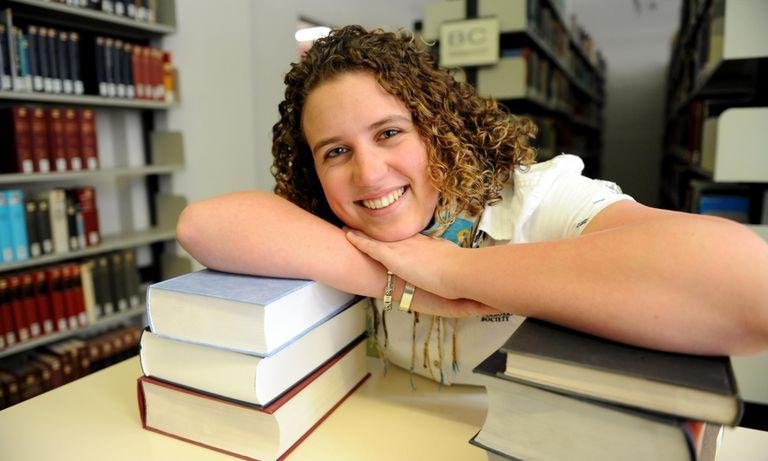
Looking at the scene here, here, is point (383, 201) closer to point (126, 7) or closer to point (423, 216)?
point (423, 216)

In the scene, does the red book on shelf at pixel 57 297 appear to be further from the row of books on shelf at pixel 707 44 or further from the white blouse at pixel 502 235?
the row of books on shelf at pixel 707 44

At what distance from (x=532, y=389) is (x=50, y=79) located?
8.26ft

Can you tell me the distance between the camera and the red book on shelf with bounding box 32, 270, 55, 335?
88.7 inches

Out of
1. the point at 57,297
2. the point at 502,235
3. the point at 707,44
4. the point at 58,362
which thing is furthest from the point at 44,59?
the point at 707,44

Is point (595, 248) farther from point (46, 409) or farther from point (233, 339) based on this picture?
point (46, 409)

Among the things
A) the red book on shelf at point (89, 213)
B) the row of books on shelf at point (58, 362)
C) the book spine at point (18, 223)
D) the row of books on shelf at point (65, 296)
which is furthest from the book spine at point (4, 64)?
the row of books on shelf at point (58, 362)

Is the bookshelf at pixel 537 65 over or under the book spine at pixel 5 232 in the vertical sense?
over

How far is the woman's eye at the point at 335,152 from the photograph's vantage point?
733mm

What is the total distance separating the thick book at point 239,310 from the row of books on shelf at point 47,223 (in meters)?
1.99

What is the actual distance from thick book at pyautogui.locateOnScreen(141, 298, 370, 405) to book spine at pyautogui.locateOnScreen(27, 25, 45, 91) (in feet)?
6.89

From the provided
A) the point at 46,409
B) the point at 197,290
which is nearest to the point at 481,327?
the point at 197,290

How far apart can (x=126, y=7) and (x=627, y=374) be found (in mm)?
2821

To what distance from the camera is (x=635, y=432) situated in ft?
1.34

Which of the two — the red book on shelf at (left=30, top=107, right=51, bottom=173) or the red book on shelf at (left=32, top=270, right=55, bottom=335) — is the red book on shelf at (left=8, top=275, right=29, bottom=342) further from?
the red book on shelf at (left=30, top=107, right=51, bottom=173)
